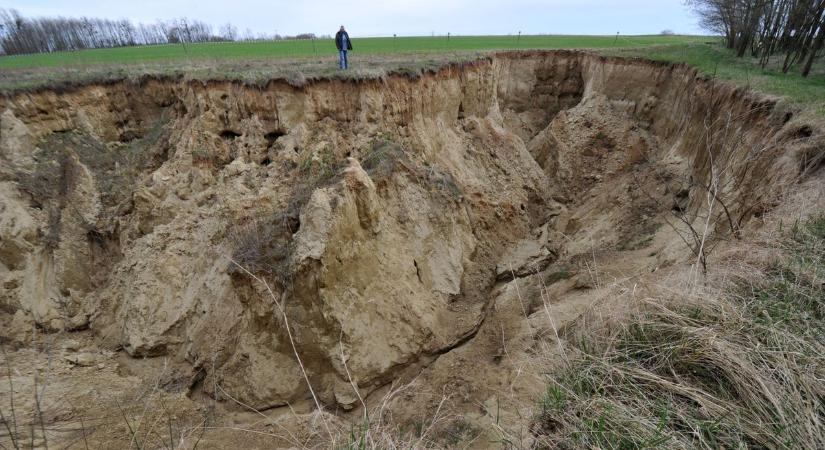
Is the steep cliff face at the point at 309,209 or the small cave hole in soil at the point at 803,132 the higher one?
the small cave hole in soil at the point at 803,132

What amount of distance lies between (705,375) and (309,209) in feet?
20.5

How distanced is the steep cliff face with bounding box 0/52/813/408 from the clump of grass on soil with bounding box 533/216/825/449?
362cm

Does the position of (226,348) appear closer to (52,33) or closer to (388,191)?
(388,191)

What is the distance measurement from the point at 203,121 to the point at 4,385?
21.1 feet

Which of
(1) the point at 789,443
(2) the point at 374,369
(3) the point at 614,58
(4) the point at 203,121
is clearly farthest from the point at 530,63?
(1) the point at 789,443

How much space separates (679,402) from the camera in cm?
259

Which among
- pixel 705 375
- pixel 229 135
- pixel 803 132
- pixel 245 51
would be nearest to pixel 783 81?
pixel 803 132

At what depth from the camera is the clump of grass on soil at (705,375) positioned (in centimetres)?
230

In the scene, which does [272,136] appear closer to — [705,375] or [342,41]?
[342,41]

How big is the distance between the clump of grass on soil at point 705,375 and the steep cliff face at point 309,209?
3.62 metres

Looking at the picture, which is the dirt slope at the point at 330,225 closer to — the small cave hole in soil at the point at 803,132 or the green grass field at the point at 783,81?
the small cave hole in soil at the point at 803,132

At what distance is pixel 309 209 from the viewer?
7.32 metres

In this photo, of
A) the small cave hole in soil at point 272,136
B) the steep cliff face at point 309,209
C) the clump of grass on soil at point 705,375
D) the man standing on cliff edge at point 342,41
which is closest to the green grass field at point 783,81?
the steep cliff face at point 309,209

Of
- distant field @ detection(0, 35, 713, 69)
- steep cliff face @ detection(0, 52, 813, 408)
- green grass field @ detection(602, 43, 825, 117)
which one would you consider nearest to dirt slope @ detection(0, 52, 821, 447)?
steep cliff face @ detection(0, 52, 813, 408)
